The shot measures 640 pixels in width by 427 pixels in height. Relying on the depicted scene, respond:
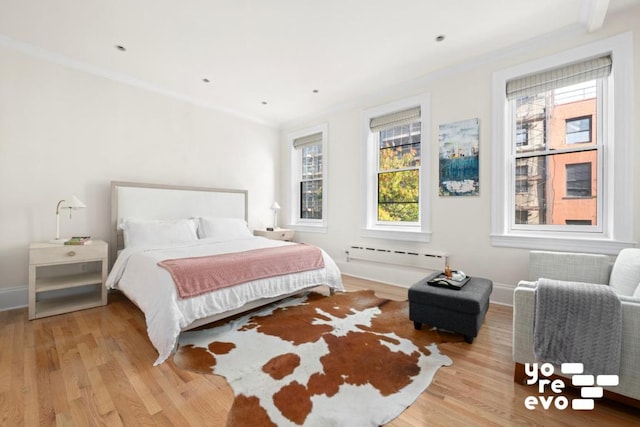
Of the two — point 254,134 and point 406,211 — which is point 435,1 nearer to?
point 406,211

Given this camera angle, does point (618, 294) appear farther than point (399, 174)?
No

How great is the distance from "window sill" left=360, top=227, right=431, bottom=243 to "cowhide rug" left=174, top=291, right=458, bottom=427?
1111mm

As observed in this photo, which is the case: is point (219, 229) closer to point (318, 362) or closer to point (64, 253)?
point (64, 253)

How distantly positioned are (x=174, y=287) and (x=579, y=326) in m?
2.65

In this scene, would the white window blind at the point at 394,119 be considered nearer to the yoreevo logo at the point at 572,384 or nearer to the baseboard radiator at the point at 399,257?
the baseboard radiator at the point at 399,257

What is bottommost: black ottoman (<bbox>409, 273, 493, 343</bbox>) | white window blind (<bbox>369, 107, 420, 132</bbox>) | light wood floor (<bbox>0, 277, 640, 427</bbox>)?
light wood floor (<bbox>0, 277, 640, 427</bbox>)

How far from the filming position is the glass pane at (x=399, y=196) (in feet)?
13.1

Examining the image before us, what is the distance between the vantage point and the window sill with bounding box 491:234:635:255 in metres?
2.57

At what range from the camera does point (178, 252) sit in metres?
2.88

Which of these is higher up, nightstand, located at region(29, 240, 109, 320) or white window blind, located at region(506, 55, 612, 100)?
white window blind, located at region(506, 55, 612, 100)

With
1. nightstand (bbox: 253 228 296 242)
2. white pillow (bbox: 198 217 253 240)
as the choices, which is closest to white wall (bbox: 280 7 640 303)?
nightstand (bbox: 253 228 296 242)

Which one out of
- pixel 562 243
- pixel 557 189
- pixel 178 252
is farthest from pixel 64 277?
pixel 557 189

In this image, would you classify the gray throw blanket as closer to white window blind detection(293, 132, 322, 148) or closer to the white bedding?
the white bedding

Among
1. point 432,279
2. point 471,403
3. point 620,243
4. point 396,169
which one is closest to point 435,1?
point 396,169
